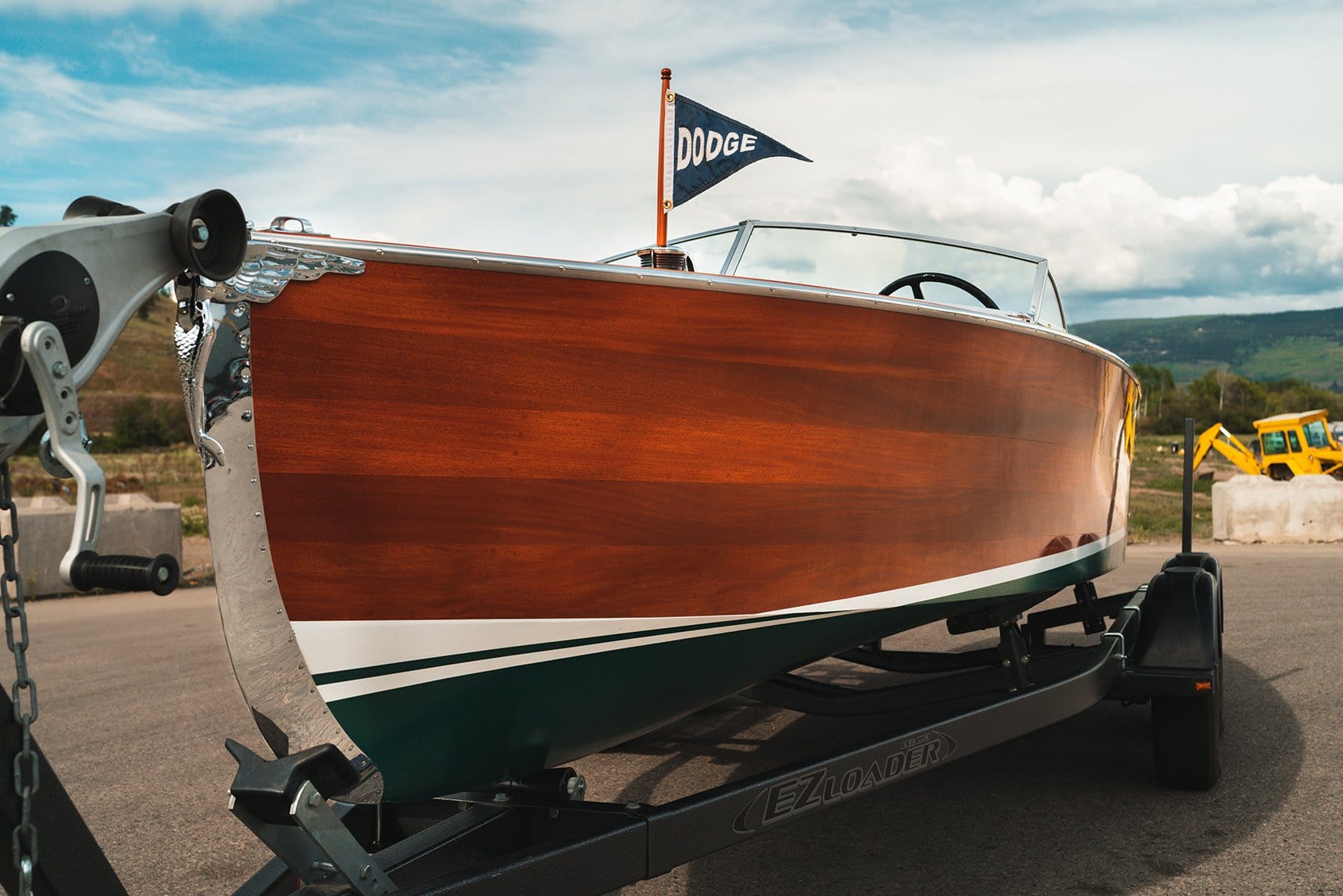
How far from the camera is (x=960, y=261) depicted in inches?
156

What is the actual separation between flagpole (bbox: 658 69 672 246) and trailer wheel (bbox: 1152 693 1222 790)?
92.5 inches

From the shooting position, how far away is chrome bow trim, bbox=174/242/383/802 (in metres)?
1.96

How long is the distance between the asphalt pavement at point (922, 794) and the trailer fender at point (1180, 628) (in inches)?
19.5

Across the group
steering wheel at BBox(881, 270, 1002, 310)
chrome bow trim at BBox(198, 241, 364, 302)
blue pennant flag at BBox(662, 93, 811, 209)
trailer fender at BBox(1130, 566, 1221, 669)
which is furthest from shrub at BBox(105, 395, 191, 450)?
chrome bow trim at BBox(198, 241, 364, 302)

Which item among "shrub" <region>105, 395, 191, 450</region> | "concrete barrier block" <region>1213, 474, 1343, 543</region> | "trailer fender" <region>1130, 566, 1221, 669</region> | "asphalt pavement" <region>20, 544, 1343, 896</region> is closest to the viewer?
"asphalt pavement" <region>20, 544, 1343, 896</region>

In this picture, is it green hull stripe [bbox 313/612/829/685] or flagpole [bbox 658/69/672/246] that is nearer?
green hull stripe [bbox 313/612/829/685]

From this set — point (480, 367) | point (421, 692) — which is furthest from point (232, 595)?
point (480, 367)

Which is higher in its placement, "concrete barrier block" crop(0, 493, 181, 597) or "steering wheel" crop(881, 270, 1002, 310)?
→ "steering wheel" crop(881, 270, 1002, 310)

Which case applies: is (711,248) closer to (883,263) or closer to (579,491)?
(883,263)

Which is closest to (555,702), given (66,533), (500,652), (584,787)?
(500,652)

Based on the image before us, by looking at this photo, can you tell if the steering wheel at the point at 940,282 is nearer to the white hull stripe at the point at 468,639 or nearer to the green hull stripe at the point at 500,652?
the white hull stripe at the point at 468,639

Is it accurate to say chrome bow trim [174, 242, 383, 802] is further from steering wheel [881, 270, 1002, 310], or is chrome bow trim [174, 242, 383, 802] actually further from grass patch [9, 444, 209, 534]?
grass patch [9, 444, 209, 534]

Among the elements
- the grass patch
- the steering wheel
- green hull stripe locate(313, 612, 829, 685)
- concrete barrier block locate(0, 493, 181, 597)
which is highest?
the steering wheel

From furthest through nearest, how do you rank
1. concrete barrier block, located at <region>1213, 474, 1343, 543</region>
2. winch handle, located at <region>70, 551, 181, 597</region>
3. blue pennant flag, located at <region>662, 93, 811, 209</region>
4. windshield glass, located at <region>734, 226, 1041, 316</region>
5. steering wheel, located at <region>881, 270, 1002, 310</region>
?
concrete barrier block, located at <region>1213, 474, 1343, 543</region>, steering wheel, located at <region>881, 270, 1002, 310</region>, windshield glass, located at <region>734, 226, 1041, 316</region>, blue pennant flag, located at <region>662, 93, 811, 209</region>, winch handle, located at <region>70, 551, 181, 597</region>
